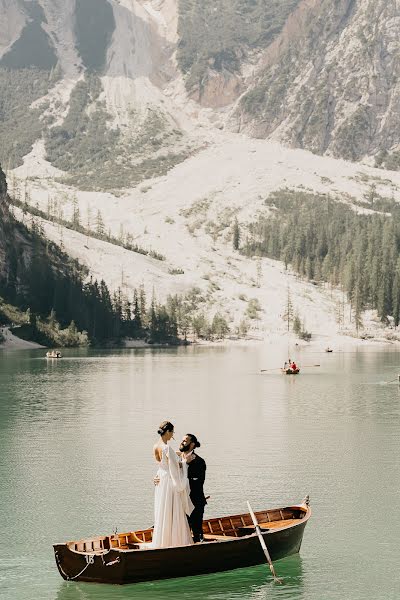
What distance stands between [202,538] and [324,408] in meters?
66.1

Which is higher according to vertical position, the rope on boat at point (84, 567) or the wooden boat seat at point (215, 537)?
the wooden boat seat at point (215, 537)

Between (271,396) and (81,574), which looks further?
(271,396)

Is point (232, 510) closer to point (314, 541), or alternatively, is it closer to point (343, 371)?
point (314, 541)

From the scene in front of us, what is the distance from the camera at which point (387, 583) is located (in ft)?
139

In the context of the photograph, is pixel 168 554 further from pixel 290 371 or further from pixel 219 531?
pixel 290 371

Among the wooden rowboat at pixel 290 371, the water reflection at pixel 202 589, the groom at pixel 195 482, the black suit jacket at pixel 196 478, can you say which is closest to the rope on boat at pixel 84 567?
the water reflection at pixel 202 589

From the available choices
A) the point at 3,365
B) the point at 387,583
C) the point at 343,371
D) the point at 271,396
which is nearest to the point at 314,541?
the point at 387,583

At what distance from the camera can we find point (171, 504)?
40.2 meters

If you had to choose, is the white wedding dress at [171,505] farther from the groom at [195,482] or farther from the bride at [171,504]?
the groom at [195,482]

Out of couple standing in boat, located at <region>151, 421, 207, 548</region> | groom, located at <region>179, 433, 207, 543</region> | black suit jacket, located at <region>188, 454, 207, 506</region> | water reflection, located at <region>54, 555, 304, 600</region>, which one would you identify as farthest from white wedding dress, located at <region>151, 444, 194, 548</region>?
water reflection, located at <region>54, 555, 304, 600</region>

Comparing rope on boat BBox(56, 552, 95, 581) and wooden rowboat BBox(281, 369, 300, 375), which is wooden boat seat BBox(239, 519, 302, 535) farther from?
wooden rowboat BBox(281, 369, 300, 375)

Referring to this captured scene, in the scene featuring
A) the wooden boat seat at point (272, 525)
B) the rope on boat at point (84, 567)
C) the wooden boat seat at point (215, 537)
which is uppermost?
the wooden boat seat at point (272, 525)

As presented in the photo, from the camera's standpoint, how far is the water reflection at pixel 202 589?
1607 inches

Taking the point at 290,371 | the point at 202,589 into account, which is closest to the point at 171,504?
the point at 202,589
